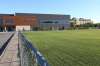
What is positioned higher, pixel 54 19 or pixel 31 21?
pixel 54 19

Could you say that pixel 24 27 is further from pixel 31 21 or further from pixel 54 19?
pixel 54 19

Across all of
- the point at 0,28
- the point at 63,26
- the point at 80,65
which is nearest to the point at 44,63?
the point at 80,65

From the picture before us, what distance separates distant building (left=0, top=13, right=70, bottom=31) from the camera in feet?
489

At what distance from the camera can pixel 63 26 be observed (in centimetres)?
17088

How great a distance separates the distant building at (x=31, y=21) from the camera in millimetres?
149000

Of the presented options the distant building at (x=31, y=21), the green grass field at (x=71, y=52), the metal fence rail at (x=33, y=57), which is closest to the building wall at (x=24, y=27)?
the distant building at (x=31, y=21)

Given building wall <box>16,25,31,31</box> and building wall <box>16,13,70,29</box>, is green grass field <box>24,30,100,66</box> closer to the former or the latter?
building wall <box>16,25,31,31</box>

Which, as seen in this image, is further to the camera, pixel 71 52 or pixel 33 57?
pixel 71 52

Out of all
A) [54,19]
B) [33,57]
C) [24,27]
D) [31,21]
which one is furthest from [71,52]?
[54,19]

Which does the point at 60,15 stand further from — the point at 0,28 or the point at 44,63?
the point at 44,63

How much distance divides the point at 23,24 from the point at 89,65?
458 ft

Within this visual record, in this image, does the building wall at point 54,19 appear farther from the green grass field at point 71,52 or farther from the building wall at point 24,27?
the green grass field at point 71,52

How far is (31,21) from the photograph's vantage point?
507 ft

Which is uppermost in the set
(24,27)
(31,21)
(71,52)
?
(31,21)
